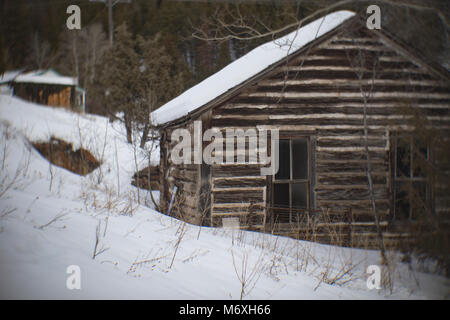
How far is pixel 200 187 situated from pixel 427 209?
13.4ft

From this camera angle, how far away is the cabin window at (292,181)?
279 inches

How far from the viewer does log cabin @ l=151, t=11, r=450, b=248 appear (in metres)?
6.77

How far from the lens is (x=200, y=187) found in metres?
6.61

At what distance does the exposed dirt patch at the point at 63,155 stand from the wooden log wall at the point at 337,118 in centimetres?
847

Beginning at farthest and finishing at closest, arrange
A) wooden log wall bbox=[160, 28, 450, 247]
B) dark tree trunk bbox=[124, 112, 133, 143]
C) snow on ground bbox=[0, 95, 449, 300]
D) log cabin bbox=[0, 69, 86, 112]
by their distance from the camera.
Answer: log cabin bbox=[0, 69, 86, 112], dark tree trunk bbox=[124, 112, 133, 143], wooden log wall bbox=[160, 28, 450, 247], snow on ground bbox=[0, 95, 449, 300]

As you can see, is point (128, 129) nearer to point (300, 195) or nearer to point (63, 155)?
point (63, 155)

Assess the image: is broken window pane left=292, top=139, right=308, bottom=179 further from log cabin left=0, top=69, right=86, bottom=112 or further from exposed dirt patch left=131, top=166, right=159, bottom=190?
log cabin left=0, top=69, right=86, bottom=112

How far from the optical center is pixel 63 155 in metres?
14.0

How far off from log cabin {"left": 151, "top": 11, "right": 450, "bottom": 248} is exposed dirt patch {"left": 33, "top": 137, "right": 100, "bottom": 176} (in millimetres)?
8263

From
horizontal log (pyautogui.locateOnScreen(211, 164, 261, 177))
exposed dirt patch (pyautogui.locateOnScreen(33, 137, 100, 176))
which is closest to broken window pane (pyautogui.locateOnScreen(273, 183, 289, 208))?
horizontal log (pyautogui.locateOnScreen(211, 164, 261, 177))

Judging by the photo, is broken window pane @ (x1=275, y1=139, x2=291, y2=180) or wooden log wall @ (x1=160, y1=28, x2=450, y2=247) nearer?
wooden log wall @ (x1=160, y1=28, x2=450, y2=247)

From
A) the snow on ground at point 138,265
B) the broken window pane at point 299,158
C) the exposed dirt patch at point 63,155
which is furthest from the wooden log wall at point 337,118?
the exposed dirt patch at point 63,155
